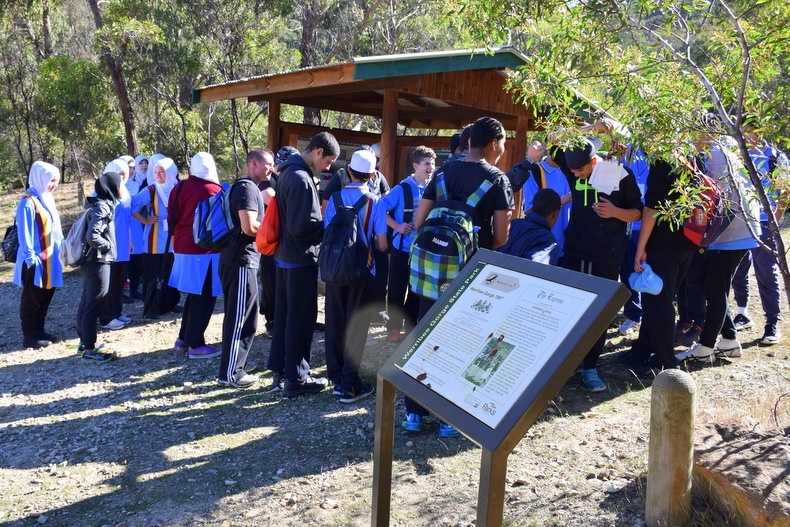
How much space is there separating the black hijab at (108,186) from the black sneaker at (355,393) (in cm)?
345

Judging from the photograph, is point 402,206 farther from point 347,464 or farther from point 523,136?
point 523,136

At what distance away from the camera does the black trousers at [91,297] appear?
21.4 ft

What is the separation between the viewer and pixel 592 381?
5344 millimetres

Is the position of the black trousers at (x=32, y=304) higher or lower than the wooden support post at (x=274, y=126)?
lower

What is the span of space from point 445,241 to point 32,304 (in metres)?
4.98

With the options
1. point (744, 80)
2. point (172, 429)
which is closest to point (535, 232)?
point (744, 80)

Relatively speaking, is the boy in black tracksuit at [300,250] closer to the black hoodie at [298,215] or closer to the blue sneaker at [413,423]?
the black hoodie at [298,215]

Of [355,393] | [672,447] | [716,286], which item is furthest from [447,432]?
[716,286]

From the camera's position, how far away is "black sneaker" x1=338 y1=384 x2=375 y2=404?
532cm

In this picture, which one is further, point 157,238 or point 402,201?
point 157,238

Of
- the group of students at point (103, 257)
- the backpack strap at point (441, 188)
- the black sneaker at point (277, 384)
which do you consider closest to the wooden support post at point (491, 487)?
the backpack strap at point (441, 188)

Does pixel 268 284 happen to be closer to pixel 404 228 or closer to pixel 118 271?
pixel 404 228

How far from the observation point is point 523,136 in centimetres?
1008

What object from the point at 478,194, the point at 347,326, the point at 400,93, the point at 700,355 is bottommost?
the point at 700,355
